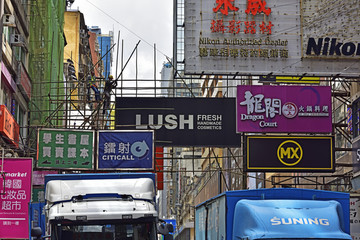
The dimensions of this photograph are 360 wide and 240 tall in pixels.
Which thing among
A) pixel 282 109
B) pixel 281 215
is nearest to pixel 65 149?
pixel 282 109

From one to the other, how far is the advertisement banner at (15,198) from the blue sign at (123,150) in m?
4.86

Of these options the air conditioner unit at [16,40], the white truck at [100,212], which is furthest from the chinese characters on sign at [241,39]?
the white truck at [100,212]

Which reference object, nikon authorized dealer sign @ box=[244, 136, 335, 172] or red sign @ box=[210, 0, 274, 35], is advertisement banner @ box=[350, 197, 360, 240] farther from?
red sign @ box=[210, 0, 274, 35]

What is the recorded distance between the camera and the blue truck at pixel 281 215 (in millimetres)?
13680

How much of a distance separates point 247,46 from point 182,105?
12.3 ft

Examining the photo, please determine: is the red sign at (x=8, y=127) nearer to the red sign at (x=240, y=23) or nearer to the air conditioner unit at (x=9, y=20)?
the air conditioner unit at (x=9, y=20)

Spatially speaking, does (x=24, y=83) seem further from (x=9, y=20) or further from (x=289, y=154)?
(x=289, y=154)

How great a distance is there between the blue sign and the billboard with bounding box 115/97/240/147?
91 centimetres

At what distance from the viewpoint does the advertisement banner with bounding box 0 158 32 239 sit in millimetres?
24406

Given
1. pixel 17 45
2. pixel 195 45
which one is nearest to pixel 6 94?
pixel 17 45

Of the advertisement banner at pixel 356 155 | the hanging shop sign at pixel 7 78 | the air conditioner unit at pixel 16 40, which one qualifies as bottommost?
the advertisement banner at pixel 356 155

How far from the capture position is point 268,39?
30.2 meters

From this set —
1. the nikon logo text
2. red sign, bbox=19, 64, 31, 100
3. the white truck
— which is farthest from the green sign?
the white truck

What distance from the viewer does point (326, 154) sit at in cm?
2984
